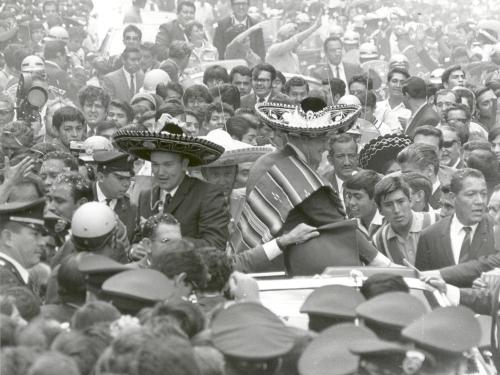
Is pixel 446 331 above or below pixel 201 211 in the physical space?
above

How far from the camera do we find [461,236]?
8711mm

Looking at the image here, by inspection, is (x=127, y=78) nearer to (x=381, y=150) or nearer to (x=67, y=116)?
(x=67, y=116)

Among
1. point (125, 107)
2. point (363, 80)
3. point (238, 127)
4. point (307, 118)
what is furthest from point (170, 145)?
point (363, 80)

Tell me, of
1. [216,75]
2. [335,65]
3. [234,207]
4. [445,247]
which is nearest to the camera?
[445,247]

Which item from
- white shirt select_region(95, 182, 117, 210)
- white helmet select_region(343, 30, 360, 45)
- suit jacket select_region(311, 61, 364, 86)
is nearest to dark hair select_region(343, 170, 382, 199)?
white shirt select_region(95, 182, 117, 210)

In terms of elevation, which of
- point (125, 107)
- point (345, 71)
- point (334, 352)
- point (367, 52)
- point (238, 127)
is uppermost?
point (334, 352)

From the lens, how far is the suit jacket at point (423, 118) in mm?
12930

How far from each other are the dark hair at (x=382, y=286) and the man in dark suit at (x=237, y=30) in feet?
36.1

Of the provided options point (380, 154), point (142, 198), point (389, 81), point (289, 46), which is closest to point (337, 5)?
point (289, 46)

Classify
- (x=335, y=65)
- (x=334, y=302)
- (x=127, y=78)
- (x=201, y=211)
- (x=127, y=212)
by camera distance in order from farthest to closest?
(x=335, y=65) < (x=127, y=78) < (x=127, y=212) < (x=201, y=211) < (x=334, y=302)

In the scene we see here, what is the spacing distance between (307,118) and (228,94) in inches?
201

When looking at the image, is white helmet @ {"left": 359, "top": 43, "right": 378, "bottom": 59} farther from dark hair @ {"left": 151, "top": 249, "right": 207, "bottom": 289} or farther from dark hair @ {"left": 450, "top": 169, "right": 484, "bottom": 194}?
dark hair @ {"left": 151, "top": 249, "right": 207, "bottom": 289}

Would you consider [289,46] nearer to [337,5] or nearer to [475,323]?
[337,5]

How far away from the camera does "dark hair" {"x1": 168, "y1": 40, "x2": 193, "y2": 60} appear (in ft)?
50.3
